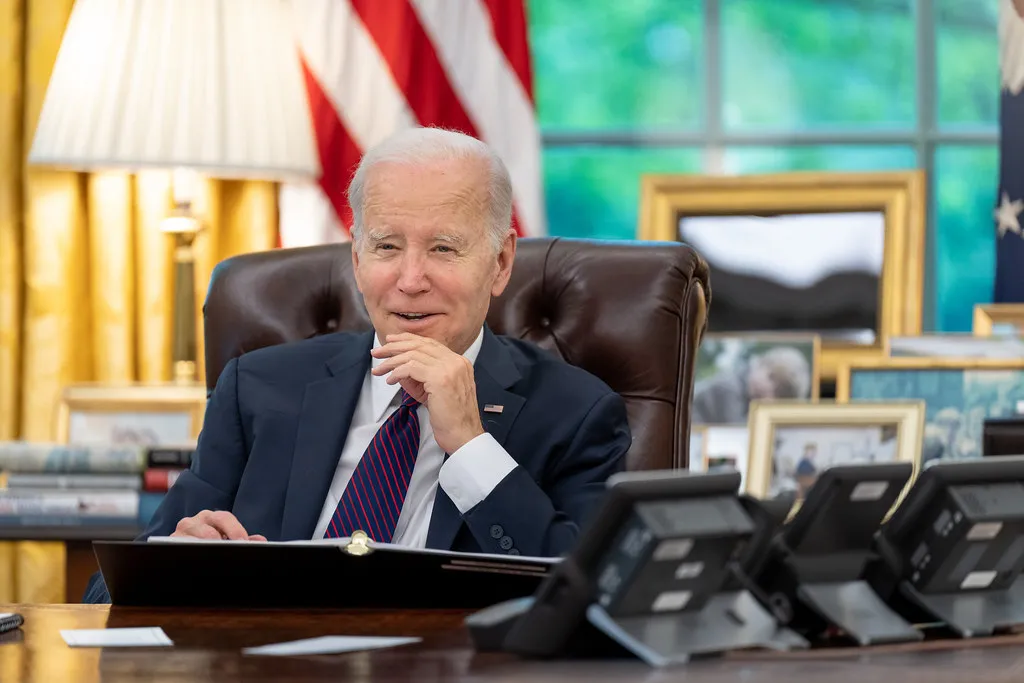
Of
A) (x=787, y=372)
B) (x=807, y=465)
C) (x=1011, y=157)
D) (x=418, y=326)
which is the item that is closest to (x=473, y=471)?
(x=418, y=326)

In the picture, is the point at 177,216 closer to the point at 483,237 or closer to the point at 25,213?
the point at 25,213

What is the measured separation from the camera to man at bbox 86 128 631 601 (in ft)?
5.60

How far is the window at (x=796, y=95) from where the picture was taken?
11.4 ft

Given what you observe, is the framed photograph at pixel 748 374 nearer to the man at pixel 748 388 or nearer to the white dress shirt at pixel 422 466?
the man at pixel 748 388

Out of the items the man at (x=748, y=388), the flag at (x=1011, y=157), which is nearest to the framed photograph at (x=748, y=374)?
the man at (x=748, y=388)

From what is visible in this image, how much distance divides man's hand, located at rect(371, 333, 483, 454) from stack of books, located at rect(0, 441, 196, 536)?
2.88ft

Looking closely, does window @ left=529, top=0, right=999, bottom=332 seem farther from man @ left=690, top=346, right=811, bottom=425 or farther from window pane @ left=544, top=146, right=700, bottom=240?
man @ left=690, top=346, right=811, bottom=425

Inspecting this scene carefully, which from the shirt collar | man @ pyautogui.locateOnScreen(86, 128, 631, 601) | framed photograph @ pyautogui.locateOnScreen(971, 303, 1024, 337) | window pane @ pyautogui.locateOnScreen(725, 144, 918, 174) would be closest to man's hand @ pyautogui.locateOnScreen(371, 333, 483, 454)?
man @ pyautogui.locateOnScreen(86, 128, 631, 601)

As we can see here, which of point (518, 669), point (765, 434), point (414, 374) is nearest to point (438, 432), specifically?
point (414, 374)

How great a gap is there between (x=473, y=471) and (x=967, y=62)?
2.35 meters

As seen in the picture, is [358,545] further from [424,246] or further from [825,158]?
[825,158]

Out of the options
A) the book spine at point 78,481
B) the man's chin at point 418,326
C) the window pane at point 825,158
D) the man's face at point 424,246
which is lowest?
the book spine at point 78,481

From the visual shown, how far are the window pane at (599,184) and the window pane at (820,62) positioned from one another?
22 centimetres

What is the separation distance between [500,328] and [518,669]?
45.5 inches
